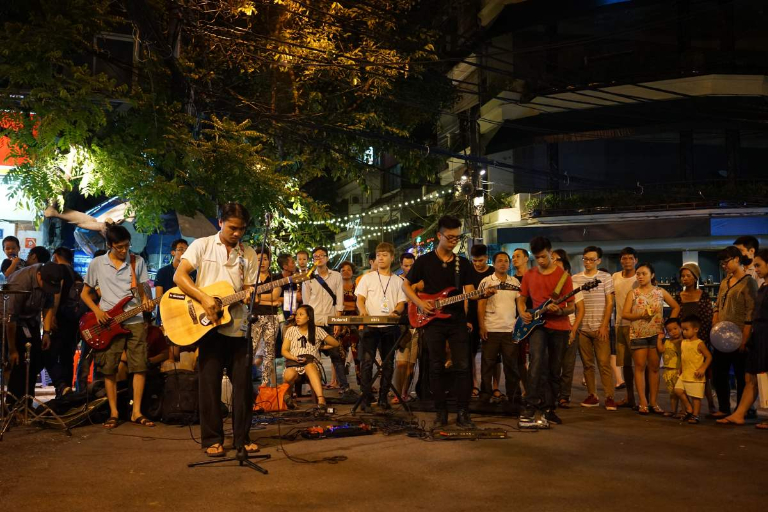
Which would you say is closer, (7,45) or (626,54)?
(7,45)

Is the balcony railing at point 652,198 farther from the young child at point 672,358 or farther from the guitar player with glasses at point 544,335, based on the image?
the guitar player with glasses at point 544,335

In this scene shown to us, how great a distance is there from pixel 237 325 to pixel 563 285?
398 cm

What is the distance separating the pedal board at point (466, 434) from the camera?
Result: 26.9ft

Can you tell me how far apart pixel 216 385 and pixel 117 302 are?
103 inches

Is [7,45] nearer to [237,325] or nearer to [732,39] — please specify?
[237,325]

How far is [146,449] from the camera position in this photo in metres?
7.71

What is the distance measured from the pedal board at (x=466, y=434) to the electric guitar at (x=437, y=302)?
1.28 m

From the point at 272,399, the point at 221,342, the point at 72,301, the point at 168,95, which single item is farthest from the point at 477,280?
the point at 168,95

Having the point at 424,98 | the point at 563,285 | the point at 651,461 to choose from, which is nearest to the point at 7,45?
the point at 563,285

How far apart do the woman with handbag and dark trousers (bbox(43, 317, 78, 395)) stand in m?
3.09

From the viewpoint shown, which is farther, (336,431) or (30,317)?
(30,317)

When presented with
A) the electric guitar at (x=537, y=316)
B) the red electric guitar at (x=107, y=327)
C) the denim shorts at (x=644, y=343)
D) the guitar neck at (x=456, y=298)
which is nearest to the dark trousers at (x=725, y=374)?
the denim shorts at (x=644, y=343)

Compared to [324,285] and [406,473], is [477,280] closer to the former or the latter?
[324,285]

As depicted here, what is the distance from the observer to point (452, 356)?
349 inches
